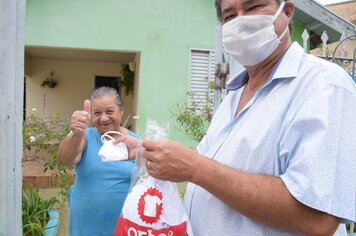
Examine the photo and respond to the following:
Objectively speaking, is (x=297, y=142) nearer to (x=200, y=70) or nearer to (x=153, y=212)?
(x=153, y=212)

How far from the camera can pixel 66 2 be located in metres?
5.95

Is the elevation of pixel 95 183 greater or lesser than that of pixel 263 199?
lesser

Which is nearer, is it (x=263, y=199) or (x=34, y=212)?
(x=263, y=199)

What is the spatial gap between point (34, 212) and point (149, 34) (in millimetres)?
4009

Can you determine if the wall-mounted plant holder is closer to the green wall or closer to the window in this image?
the green wall

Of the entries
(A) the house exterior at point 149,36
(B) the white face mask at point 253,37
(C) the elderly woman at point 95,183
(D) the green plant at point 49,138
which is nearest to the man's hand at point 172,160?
(B) the white face mask at point 253,37

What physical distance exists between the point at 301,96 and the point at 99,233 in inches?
72.7

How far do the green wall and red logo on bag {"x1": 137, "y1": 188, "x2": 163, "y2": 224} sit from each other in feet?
15.3

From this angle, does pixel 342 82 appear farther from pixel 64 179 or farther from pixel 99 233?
pixel 64 179

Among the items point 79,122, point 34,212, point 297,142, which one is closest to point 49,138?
point 34,212

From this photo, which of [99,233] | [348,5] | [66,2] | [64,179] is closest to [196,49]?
[66,2]

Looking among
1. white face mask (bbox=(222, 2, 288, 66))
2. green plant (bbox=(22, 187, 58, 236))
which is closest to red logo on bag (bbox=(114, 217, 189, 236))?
white face mask (bbox=(222, 2, 288, 66))

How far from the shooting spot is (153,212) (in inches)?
46.8

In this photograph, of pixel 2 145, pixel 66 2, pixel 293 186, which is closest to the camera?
pixel 293 186
